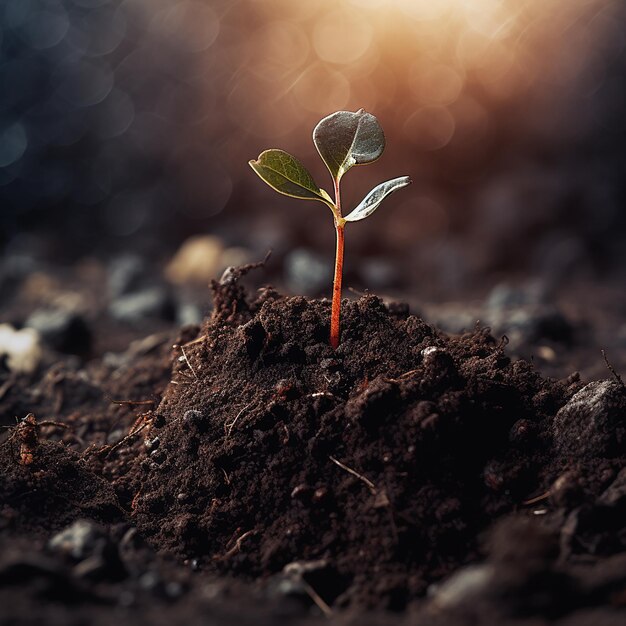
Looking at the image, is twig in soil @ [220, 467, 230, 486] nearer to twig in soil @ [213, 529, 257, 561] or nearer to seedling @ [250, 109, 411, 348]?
twig in soil @ [213, 529, 257, 561]

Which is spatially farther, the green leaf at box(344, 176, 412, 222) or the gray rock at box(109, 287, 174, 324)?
the gray rock at box(109, 287, 174, 324)

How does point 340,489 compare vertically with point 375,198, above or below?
below

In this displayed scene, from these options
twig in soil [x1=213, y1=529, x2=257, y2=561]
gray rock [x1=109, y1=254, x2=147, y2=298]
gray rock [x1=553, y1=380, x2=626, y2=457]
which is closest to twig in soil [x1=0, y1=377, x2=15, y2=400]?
twig in soil [x1=213, y1=529, x2=257, y2=561]

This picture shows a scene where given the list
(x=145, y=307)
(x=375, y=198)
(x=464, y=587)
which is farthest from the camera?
(x=145, y=307)

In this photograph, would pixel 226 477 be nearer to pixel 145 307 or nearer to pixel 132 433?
pixel 132 433

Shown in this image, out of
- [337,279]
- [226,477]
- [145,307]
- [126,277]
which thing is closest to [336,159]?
[337,279]

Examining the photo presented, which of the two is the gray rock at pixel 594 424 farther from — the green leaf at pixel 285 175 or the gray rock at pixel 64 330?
the gray rock at pixel 64 330

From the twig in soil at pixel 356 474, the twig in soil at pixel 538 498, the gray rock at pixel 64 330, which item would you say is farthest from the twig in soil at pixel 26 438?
the gray rock at pixel 64 330
